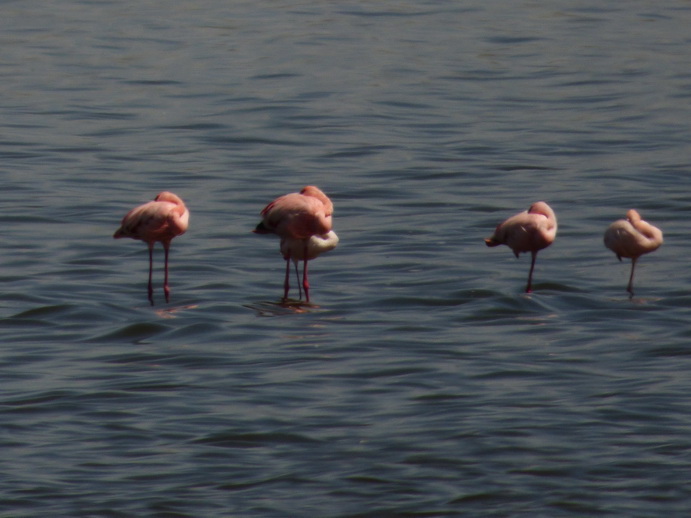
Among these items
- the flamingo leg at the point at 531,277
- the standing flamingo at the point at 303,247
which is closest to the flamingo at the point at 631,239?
the flamingo leg at the point at 531,277

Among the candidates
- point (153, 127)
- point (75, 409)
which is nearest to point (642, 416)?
point (75, 409)

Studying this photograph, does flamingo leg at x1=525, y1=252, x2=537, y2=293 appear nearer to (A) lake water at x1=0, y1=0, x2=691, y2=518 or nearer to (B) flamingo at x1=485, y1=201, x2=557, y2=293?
(B) flamingo at x1=485, y1=201, x2=557, y2=293

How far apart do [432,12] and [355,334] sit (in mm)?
16096

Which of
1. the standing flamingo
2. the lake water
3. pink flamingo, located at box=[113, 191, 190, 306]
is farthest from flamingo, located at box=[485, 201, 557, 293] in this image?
pink flamingo, located at box=[113, 191, 190, 306]

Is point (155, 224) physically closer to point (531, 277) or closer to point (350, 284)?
point (350, 284)

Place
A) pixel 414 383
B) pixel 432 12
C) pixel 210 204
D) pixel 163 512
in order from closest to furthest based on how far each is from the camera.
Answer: pixel 163 512 < pixel 414 383 < pixel 210 204 < pixel 432 12

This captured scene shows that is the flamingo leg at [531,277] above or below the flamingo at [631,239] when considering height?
below

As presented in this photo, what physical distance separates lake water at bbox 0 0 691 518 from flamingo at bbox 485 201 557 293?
1.22 feet

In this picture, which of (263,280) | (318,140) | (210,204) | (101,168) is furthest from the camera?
(318,140)

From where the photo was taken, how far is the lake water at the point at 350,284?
7887 mm

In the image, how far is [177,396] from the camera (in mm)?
9125

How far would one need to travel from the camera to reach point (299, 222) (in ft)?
37.5

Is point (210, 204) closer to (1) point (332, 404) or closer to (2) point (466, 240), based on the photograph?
(2) point (466, 240)

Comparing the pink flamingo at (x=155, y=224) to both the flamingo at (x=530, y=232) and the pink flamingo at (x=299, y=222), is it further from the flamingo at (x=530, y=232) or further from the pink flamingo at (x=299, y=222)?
the flamingo at (x=530, y=232)
